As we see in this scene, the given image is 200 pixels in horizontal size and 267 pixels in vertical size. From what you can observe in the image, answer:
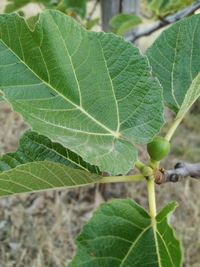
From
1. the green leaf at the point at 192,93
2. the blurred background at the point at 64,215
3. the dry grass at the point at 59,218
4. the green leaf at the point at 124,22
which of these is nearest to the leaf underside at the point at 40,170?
the green leaf at the point at 192,93

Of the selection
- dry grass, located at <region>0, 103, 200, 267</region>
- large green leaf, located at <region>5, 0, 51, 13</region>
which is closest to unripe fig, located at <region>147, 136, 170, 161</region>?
large green leaf, located at <region>5, 0, 51, 13</region>

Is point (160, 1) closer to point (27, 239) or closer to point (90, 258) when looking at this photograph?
point (90, 258)

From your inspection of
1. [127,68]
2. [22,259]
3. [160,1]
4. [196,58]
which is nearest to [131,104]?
[127,68]

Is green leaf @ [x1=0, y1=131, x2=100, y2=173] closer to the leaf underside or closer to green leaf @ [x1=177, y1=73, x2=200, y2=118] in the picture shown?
the leaf underside

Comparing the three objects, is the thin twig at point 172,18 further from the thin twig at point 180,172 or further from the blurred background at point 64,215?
the thin twig at point 180,172

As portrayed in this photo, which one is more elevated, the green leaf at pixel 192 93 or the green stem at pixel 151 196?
the green leaf at pixel 192 93

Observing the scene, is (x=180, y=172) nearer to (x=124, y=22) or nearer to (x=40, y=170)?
(x=40, y=170)
